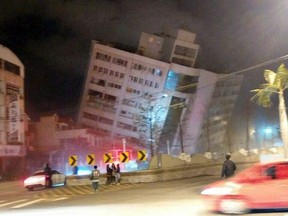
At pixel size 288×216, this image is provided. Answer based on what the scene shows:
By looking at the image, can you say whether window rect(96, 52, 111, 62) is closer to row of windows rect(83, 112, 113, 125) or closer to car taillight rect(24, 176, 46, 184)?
row of windows rect(83, 112, 113, 125)

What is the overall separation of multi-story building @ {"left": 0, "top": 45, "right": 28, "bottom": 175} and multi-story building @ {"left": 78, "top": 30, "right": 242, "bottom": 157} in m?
25.7

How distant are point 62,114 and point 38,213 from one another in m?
64.6

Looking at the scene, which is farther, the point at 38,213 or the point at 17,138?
the point at 17,138

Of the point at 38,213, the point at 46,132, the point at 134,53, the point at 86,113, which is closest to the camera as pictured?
the point at 38,213

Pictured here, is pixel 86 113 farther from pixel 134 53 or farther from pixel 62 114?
pixel 134 53

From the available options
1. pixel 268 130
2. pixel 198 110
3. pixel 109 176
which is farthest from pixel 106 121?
pixel 109 176

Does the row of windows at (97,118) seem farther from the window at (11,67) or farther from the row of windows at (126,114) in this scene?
the window at (11,67)

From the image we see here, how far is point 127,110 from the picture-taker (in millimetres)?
79938

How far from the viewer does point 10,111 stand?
5072 centimetres

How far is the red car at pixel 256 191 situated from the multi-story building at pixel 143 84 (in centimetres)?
6256

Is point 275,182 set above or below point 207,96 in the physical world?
below

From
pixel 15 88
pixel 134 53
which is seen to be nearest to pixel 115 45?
pixel 134 53

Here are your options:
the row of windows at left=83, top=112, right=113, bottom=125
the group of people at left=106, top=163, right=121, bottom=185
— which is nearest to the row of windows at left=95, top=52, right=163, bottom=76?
the row of windows at left=83, top=112, right=113, bottom=125

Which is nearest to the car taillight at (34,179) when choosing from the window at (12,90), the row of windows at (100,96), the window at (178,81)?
the window at (12,90)
